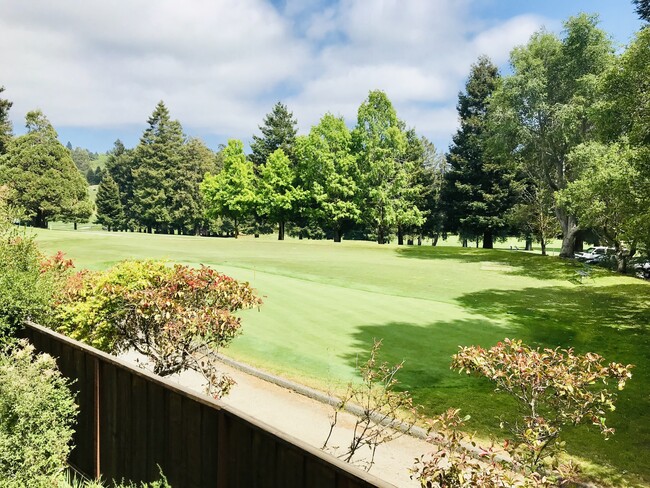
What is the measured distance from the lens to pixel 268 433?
3695 millimetres

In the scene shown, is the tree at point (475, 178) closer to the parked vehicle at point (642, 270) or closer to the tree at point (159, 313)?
the parked vehicle at point (642, 270)

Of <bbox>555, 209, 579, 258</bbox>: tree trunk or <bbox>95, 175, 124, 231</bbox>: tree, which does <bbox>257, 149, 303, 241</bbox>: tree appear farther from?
<bbox>95, 175, 124, 231</bbox>: tree

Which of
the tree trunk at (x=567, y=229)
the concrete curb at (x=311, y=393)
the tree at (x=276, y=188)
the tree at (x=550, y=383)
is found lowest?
the concrete curb at (x=311, y=393)

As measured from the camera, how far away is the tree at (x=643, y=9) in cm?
2722

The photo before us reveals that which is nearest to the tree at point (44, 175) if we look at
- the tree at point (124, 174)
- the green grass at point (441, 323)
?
the tree at point (124, 174)

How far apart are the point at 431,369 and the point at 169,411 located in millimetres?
7752

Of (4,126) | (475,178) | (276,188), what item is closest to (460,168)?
(475,178)

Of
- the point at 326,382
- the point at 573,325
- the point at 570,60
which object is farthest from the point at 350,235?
the point at 326,382

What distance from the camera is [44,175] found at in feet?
200

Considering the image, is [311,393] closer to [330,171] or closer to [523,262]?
[523,262]

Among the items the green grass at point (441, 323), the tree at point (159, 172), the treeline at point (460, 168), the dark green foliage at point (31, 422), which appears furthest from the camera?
the tree at point (159, 172)

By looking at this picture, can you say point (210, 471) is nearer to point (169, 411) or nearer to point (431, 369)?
point (169, 411)

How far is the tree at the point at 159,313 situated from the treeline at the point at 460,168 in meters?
16.6

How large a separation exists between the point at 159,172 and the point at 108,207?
59.1ft
